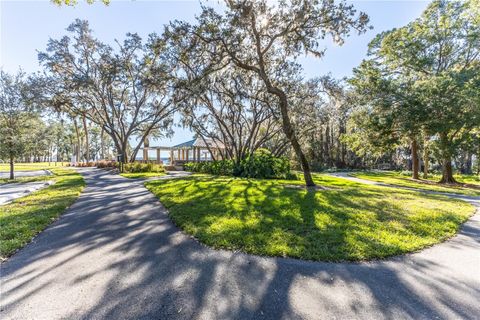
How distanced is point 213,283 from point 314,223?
2.86 m

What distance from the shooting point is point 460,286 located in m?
2.86

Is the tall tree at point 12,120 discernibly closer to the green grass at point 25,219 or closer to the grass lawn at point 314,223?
the green grass at point 25,219

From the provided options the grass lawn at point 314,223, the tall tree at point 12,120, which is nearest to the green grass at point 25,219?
the grass lawn at point 314,223

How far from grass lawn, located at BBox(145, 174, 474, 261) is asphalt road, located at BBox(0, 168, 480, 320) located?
0.29m

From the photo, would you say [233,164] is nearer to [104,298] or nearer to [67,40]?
[104,298]

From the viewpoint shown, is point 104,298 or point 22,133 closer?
point 104,298

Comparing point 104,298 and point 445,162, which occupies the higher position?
point 445,162

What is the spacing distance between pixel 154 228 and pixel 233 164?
40.1ft

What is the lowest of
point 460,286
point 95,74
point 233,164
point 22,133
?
point 460,286

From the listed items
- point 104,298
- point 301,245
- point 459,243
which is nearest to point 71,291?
point 104,298

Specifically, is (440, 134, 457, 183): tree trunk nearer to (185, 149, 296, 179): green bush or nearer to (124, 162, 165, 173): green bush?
(185, 149, 296, 179): green bush

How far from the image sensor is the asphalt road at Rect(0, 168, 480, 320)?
7.70 feet

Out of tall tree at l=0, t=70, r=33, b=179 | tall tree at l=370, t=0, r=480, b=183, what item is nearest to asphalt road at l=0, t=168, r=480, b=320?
tall tree at l=370, t=0, r=480, b=183

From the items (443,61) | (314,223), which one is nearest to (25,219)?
(314,223)
